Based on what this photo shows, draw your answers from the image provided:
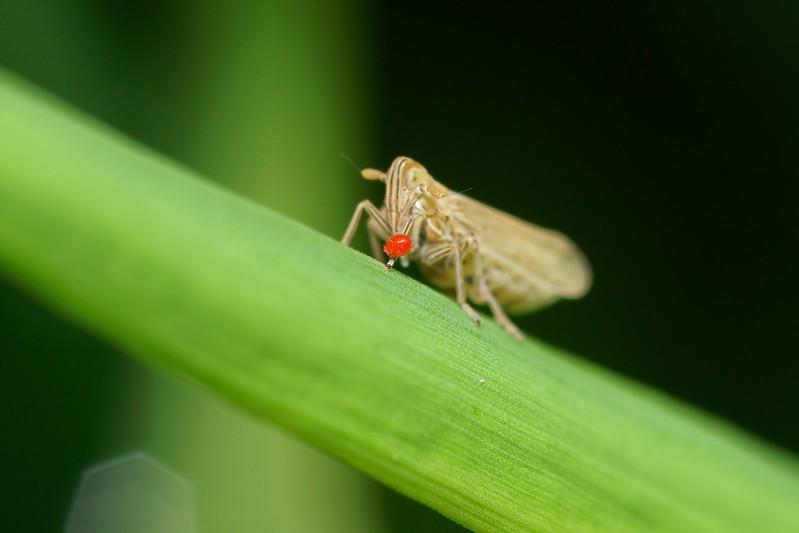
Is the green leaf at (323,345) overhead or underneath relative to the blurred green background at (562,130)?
underneath

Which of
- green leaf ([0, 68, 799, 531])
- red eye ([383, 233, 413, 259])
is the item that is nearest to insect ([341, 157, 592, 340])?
red eye ([383, 233, 413, 259])

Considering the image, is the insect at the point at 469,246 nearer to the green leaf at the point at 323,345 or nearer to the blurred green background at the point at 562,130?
the blurred green background at the point at 562,130

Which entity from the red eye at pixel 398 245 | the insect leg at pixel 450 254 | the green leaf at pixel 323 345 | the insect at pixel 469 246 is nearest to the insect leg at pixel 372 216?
the insect at pixel 469 246

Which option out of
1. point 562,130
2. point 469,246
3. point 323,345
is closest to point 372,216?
point 469,246

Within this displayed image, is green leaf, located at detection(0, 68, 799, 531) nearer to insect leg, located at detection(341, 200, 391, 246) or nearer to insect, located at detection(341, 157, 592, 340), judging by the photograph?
insect, located at detection(341, 157, 592, 340)

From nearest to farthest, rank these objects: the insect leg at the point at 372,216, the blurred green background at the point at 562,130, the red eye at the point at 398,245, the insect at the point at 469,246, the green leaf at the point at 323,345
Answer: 1. the green leaf at the point at 323,345
2. the red eye at the point at 398,245
3. the insect at the point at 469,246
4. the insect leg at the point at 372,216
5. the blurred green background at the point at 562,130

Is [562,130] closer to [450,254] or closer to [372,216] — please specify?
[450,254]
